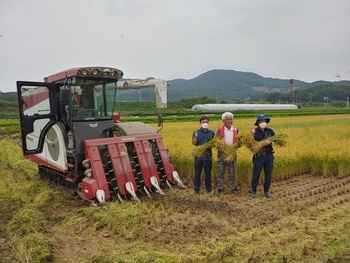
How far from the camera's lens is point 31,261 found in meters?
3.96

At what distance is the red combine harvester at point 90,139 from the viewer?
6.60m

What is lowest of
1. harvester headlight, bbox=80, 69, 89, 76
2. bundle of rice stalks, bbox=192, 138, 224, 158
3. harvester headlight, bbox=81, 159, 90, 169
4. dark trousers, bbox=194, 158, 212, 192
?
dark trousers, bbox=194, 158, 212, 192

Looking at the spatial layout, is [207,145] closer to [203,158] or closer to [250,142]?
[203,158]

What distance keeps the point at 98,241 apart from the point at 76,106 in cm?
319

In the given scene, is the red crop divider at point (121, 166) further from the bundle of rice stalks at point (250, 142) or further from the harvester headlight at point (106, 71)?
the bundle of rice stalks at point (250, 142)

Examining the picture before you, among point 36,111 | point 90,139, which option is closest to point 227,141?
point 90,139

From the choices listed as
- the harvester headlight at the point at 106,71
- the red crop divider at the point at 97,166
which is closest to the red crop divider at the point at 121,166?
the red crop divider at the point at 97,166

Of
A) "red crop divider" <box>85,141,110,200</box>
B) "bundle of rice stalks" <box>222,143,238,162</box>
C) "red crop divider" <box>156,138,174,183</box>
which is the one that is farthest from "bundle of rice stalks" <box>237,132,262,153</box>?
"red crop divider" <box>85,141,110,200</box>

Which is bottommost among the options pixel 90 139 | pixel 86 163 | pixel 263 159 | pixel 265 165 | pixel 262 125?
pixel 265 165

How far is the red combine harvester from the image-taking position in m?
6.60

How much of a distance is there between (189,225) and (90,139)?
9.74 feet

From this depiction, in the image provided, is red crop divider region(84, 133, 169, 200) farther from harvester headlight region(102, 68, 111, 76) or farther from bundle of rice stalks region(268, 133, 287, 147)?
bundle of rice stalks region(268, 133, 287, 147)

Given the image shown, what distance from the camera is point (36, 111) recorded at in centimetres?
760

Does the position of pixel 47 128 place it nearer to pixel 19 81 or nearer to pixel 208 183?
pixel 19 81
